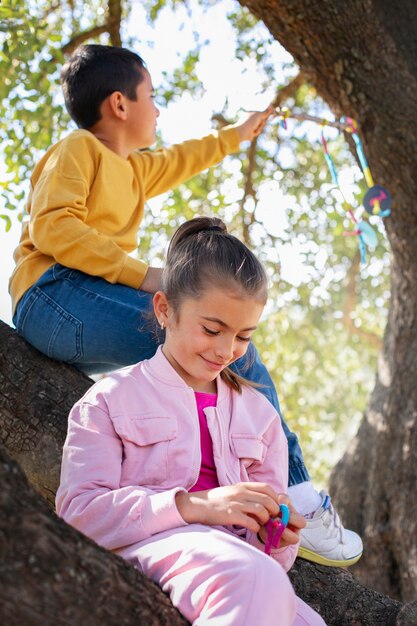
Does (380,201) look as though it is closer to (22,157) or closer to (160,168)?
(160,168)

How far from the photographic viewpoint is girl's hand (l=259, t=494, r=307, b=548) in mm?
1765

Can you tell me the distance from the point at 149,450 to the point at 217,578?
432mm

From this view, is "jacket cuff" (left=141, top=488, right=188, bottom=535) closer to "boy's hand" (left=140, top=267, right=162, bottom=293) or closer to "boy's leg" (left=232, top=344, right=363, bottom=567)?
"boy's leg" (left=232, top=344, right=363, bottom=567)

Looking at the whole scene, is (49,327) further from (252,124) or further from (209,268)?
(252,124)

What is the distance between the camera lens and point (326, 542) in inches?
91.7

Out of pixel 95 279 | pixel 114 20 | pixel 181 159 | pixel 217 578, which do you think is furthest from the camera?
pixel 114 20

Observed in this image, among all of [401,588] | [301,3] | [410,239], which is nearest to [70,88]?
[301,3]

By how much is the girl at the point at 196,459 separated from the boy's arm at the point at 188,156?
3.47 feet

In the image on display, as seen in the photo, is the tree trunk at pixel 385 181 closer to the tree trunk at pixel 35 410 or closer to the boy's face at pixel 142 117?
the boy's face at pixel 142 117

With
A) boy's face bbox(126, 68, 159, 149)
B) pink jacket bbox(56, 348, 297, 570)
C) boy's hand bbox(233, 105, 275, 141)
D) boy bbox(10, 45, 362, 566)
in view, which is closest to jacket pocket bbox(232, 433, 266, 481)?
pink jacket bbox(56, 348, 297, 570)

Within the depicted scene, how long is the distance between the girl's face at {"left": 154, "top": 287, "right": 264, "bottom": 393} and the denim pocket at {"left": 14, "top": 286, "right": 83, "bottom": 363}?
1.74 feet

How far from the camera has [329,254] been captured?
25.8 ft

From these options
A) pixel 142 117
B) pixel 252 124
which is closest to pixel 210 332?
pixel 142 117

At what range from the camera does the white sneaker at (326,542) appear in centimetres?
231
